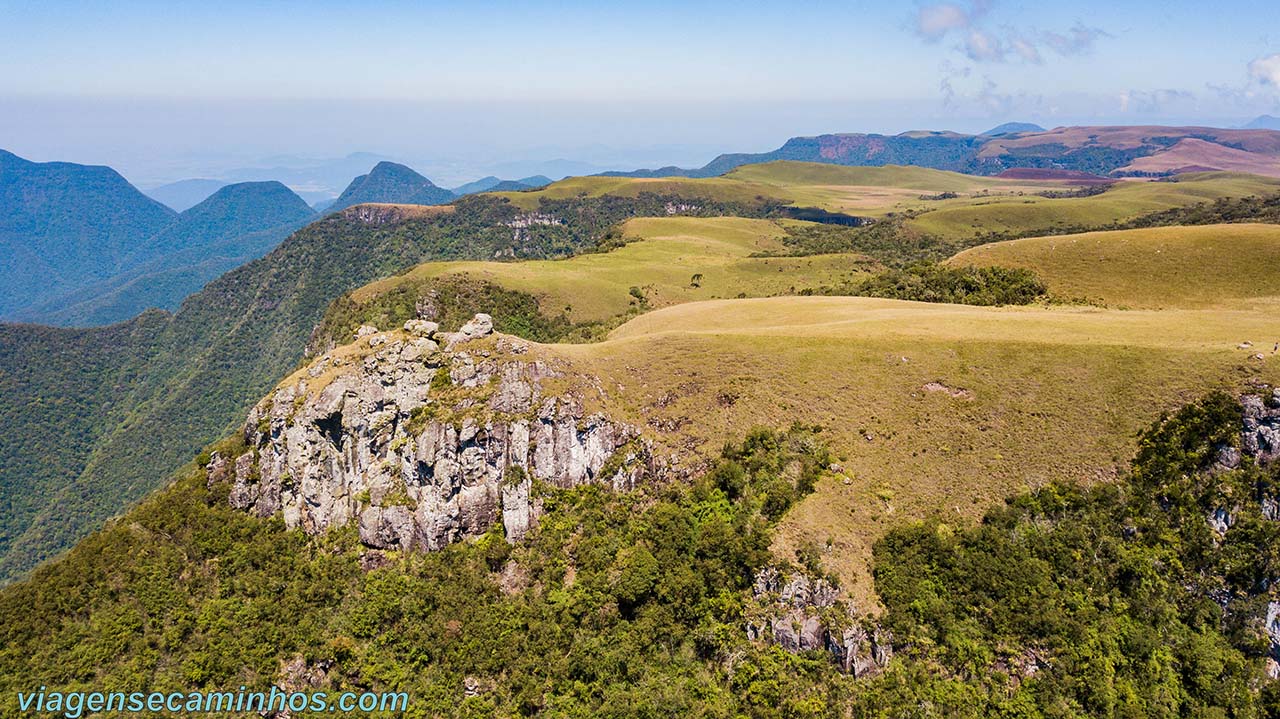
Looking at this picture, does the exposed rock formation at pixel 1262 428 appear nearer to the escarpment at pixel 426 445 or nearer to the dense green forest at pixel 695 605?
the dense green forest at pixel 695 605

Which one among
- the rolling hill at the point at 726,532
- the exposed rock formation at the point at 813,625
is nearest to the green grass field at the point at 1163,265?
the rolling hill at the point at 726,532

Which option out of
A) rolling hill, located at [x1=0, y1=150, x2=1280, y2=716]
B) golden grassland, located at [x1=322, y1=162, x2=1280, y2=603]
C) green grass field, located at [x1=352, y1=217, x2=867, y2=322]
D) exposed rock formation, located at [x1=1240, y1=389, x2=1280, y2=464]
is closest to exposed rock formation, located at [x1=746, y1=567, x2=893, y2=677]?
rolling hill, located at [x1=0, y1=150, x2=1280, y2=716]

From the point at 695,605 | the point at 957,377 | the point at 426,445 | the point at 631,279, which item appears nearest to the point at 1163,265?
the point at 957,377

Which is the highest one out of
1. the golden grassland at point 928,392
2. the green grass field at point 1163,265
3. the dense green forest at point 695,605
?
the green grass field at point 1163,265

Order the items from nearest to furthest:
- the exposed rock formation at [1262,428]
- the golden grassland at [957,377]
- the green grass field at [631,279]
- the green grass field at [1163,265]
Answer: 1. the exposed rock formation at [1262,428]
2. the golden grassland at [957,377]
3. the green grass field at [1163,265]
4. the green grass field at [631,279]

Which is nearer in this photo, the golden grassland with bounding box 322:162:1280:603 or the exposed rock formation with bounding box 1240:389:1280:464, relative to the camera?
A: the exposed rock formation with bounding box 1240:389:1280:464

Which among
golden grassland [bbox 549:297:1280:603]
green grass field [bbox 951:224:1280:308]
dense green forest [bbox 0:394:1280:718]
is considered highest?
green grass field [bbox 951:224:1280:308]

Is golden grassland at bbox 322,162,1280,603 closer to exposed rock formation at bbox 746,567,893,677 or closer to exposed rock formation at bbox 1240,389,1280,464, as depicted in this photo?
exposed rock formation at bbox 746,567,893,677

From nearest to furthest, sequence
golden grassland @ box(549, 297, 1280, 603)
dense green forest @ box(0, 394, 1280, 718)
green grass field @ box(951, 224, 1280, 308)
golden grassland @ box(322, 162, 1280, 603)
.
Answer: dense green forest @ box(0, 394, 1280, 718)
golden grassland @ box(549, 297, 1280, 603)
golden grassland @ box(322, 162, 1280, 603)
green grass field @ box(951, 224, 1280, 308)
